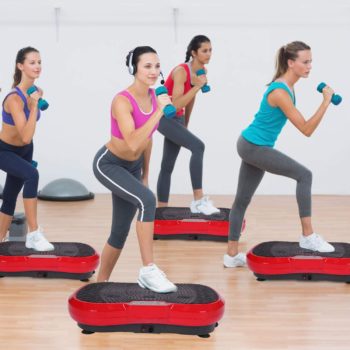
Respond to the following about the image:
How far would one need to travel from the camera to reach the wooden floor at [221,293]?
302cm

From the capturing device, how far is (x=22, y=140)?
4023mm

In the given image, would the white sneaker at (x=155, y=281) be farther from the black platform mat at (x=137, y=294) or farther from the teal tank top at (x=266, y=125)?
the teal tank top at (x=266, y=125)

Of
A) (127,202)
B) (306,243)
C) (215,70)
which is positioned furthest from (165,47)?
(127,202)

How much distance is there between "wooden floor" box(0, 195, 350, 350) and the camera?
3.02 m

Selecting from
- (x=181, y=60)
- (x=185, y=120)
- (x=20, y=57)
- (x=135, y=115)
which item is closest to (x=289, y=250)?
(x=135, y=115)

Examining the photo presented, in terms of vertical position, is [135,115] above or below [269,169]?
above

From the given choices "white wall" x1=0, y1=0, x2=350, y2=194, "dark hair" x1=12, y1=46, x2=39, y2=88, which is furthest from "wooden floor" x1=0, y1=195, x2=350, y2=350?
"white wall" x1=0, y1=0, x2=350, y2=194

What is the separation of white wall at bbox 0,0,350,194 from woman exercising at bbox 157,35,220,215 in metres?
1.53

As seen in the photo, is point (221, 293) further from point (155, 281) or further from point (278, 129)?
point (278, 129)

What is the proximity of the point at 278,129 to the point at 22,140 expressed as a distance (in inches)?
52.4

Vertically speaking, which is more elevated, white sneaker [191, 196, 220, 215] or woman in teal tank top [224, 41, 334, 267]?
woman in teal tank top [224, 41, 334, 267]

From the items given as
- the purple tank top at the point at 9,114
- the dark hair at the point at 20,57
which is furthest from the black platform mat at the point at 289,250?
the dark hair at the point at 20,57

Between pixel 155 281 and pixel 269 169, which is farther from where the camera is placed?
pixel 269 169

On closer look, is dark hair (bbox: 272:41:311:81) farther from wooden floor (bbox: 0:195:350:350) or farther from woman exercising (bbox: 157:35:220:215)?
wooden floor (bbox: 0:195:350:350)
